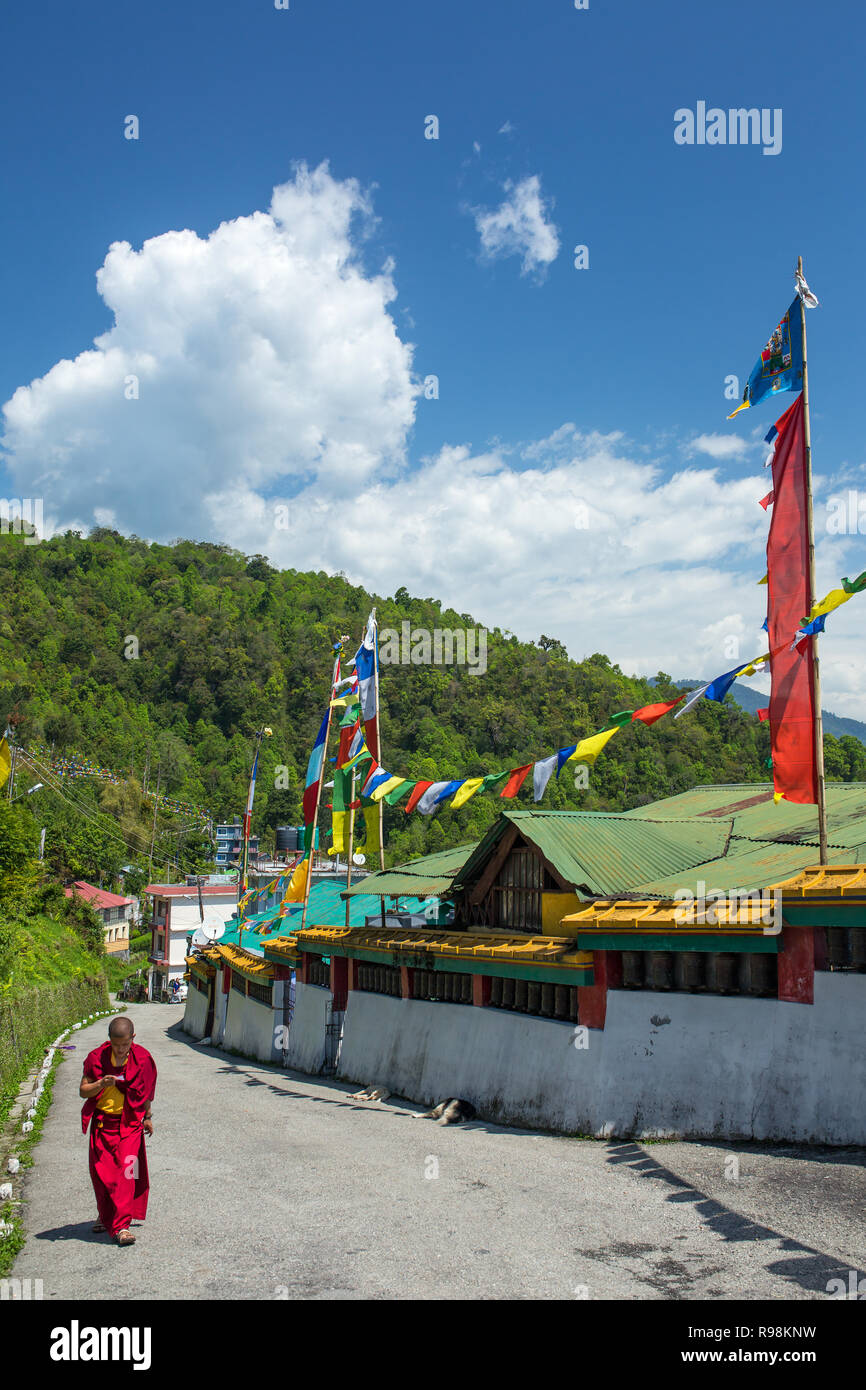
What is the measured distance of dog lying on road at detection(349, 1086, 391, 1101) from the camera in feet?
53.8

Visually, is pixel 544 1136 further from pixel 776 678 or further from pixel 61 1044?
pixel 61 1044

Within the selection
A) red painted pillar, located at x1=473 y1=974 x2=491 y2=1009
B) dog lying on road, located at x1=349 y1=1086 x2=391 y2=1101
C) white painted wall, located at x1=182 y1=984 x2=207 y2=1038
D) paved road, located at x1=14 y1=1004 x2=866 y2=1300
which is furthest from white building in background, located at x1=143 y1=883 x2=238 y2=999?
paved road, located at x1=14 y1=1004 x2=866 y2=1300

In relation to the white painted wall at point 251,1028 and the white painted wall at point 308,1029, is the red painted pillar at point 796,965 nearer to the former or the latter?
the white painted wall at point 308,1029

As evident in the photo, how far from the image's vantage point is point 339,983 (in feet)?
65.2

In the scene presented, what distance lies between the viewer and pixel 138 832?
294 ft

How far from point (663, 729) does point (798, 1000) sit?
72440mm

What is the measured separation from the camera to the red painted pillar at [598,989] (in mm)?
11766

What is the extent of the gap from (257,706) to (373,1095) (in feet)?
306

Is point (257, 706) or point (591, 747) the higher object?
point (257, 706)

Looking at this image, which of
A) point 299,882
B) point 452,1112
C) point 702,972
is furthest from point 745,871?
point 299,882

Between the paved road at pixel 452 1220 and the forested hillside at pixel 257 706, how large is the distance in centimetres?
5768

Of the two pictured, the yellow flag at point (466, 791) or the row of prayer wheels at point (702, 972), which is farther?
the yellow flag at point (466, 791)

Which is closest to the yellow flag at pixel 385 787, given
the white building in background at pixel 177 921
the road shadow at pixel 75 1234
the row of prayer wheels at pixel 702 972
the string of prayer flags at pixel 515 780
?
the string of prayer flags at pixel 515 780

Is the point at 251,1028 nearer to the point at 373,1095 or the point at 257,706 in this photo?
the point at 373,1095
